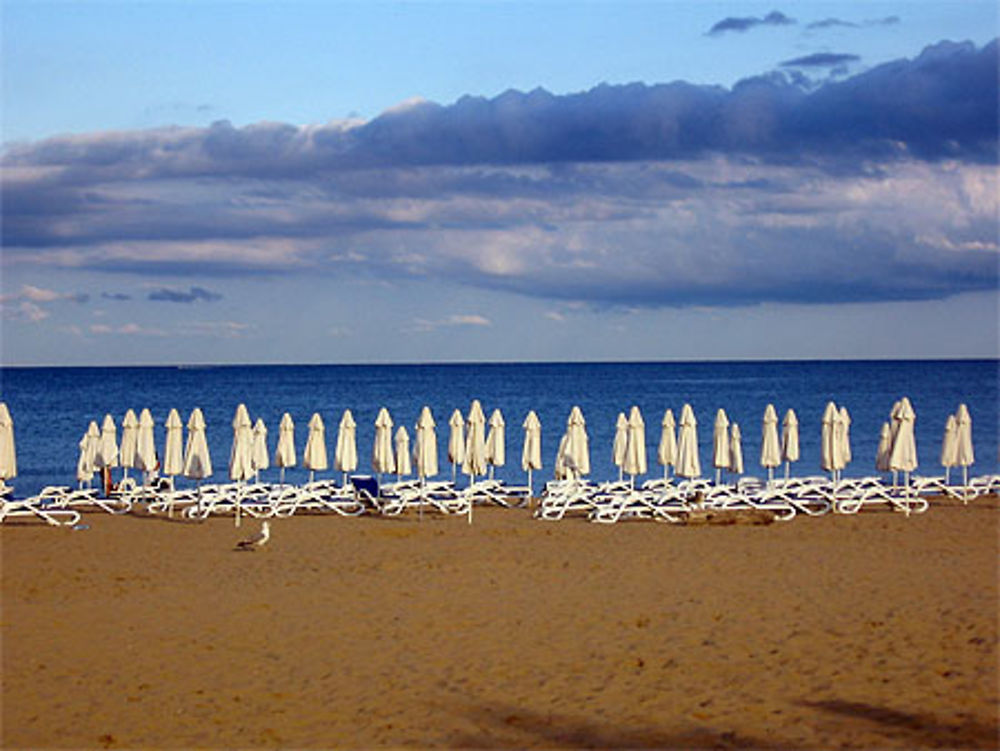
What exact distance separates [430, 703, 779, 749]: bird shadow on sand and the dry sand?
2 cm

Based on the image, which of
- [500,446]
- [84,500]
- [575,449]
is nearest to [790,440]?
[575,449]

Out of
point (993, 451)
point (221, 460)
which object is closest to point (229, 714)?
point (221, 460)

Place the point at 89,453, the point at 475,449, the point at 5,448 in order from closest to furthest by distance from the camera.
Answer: the point at 5,448, the point at 475,449, the point at 89,453

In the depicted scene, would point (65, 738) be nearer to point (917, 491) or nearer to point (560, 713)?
point (560, 713)

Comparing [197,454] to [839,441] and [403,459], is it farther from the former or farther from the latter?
[839,441]

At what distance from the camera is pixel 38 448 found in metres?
45.2

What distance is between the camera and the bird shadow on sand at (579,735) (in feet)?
24.3

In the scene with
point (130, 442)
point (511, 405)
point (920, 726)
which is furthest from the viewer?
point (511, 405)

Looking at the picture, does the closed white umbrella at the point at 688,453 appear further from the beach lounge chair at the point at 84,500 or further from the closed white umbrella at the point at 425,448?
the beach lounge chair at the point at 84,500

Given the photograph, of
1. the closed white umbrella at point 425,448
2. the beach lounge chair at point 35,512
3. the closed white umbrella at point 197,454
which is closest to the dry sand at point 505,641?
the beach lounge chair at point 35,512

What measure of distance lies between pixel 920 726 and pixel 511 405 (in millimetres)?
72217

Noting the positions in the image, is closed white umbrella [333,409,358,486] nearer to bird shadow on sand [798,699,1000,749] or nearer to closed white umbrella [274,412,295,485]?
closed white umbrella [274,412,295,485]

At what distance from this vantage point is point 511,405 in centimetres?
7975

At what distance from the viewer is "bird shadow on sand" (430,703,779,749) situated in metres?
7.42
